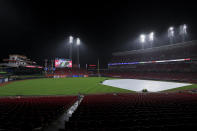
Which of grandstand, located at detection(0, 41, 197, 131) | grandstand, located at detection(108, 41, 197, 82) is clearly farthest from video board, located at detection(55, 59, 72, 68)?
grandstand, located at detection(108, 41, 197, 82)

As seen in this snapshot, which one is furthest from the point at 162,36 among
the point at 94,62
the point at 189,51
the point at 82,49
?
the point at 82,49

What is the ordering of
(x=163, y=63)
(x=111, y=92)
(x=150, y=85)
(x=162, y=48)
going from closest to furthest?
(x=111, y=92)
(x=150, y=85)
(x=163, y=63)
(x=162, y=48)

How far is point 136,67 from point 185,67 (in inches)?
825

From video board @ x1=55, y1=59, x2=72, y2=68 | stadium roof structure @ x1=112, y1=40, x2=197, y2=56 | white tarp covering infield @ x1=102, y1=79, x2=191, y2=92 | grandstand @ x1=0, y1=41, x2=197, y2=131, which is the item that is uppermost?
stadium roof structure @ x1=112, y1=40, x2=197, y2=56

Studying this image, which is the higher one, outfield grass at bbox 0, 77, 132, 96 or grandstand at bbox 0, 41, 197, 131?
grandstand at bbox 0, 41, 197, 131

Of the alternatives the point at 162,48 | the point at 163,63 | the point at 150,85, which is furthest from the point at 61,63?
the point at 162,48

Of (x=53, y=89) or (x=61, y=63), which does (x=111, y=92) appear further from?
(x=61, y=63)

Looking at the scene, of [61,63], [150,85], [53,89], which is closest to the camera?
[53,89]

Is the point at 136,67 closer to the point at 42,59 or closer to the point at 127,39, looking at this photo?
the point at 127,39

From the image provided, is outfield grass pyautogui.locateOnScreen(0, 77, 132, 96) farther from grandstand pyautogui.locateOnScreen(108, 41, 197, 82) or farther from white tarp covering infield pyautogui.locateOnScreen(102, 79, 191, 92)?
grandstand pyautogui.locateOnScreen(108, 41, 197, 82)

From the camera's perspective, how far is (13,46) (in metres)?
54.3

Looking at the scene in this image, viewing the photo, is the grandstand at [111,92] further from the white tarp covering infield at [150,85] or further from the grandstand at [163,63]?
the white tarp covering infield at [150,85]

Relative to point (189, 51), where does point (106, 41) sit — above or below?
above

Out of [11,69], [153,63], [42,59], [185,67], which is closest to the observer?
[185,67]
